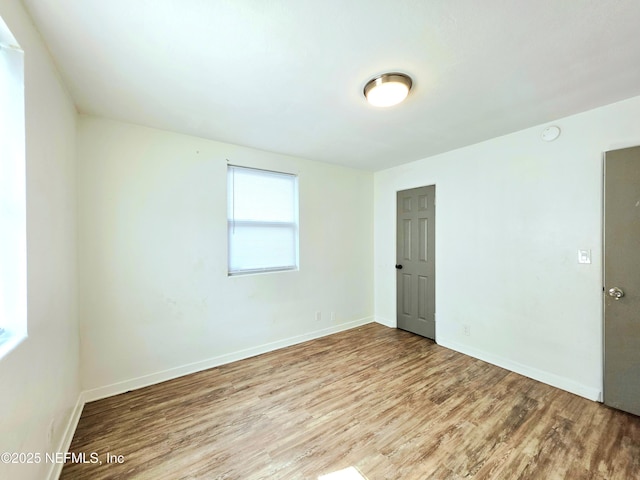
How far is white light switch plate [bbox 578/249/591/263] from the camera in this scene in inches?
89.0

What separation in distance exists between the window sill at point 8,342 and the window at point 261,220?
1850 mm

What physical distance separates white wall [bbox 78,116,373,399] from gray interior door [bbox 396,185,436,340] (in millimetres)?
1390

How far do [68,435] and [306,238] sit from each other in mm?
2725

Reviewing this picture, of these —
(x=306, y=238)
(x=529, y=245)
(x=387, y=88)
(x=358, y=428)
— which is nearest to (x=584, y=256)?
(x=529, y=245)

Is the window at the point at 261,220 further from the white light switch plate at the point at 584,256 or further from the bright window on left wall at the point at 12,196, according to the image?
the white light switch plate at the point at 584,256

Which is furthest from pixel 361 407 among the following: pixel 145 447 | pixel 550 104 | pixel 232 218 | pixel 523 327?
pixel 550 104

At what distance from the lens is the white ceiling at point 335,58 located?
124 centimetres

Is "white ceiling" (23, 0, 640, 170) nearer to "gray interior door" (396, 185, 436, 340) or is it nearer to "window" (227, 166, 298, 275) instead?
"window" (227, 166, 298, 275)

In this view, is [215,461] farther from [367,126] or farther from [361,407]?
[367,126]

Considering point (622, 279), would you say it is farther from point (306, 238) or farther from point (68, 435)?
point (68, 435)

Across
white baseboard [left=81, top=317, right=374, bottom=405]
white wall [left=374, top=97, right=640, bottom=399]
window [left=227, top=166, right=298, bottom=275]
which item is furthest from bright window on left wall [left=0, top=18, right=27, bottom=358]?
white wall [left=374, top=97, right=640, bottom=399]

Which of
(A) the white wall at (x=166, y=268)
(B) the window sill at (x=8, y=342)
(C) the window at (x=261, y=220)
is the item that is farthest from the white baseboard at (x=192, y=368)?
(B) the window sill at (x=8, y=342)

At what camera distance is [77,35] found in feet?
4.52

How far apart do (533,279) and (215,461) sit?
10.3ft
